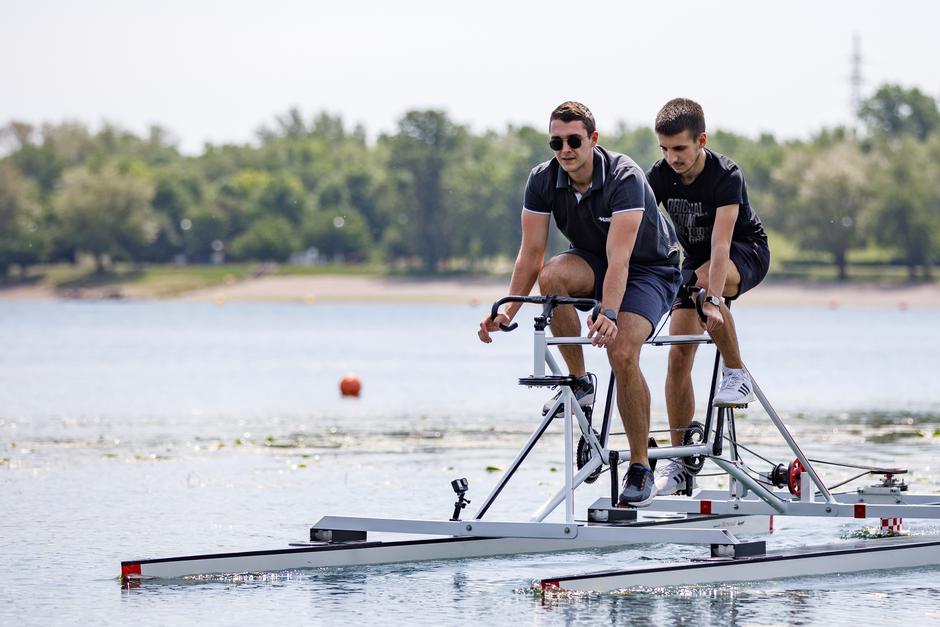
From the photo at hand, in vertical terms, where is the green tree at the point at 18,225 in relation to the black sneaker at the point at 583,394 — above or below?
above

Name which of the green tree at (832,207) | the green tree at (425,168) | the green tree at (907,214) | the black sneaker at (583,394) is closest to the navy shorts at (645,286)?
the black sneaker at (583,394)

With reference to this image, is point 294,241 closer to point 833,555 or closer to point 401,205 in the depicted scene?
point 401,205

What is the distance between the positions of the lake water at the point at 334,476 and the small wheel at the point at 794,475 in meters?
0.76

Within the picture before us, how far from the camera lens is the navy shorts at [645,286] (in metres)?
8.55

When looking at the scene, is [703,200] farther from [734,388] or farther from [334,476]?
[334,476]

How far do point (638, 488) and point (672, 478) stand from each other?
0.99 metres

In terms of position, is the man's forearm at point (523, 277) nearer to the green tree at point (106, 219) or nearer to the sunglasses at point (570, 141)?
the sunglasses at point (570, 141)

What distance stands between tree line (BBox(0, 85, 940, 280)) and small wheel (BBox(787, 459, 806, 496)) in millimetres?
117687

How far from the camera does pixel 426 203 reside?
491ft

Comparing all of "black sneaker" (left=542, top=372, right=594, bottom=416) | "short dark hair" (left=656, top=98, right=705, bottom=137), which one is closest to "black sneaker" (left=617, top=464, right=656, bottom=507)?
"black sneaker" (left=542, top=372, right=594, bottom=416)

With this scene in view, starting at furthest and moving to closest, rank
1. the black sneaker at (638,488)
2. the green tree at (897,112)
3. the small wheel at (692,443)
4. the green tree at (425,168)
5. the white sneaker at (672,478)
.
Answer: the green tree at (897,112), the green tree at (425,168), the small wheel at (692,443), the white sneaker at (672,478), the black sneaker at (638,488)

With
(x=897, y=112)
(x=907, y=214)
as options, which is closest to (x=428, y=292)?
(x=907, y=214)

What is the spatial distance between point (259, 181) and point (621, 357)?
17094cm

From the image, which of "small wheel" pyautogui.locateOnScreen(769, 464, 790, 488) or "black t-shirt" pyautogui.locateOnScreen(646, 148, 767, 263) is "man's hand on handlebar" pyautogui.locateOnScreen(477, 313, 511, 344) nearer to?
"black t-shirt" pyautogui.locateOnScreen(646, 148, 767, 263)
